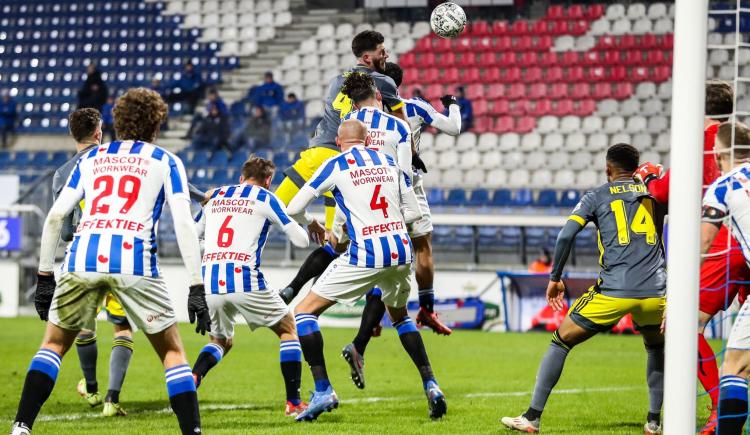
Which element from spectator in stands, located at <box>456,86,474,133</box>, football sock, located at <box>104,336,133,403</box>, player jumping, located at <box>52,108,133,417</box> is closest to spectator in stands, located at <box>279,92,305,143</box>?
spectator in stands, located at <box>456,86,474,133</box>

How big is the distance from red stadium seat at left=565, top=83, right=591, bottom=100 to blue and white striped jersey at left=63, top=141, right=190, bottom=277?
17747 millimetres

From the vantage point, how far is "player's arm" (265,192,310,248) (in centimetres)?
662

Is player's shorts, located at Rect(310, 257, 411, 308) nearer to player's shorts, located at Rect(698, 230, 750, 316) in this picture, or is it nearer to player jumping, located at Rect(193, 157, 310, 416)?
player jumping, located at Rect(193, 157, 310, 416)

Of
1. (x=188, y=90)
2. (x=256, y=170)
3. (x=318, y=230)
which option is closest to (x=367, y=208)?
(x=318, y=230)

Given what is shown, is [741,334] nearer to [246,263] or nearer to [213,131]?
[246,263]

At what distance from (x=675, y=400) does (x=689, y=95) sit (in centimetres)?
133

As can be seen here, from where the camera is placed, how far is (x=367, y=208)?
7.07 meters

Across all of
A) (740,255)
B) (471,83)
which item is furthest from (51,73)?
(740,255)

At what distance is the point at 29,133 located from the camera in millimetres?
23359

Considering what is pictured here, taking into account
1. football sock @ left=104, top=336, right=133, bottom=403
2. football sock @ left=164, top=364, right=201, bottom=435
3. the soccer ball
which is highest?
the soccer ball

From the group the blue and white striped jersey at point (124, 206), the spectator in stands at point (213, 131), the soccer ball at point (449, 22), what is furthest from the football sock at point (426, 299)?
the spectator in stands at point (213, 131)

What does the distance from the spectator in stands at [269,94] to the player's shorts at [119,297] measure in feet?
53.8

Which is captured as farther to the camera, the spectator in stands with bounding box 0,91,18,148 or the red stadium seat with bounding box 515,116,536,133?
the spectator in stands with bounding box 0,91,18,148

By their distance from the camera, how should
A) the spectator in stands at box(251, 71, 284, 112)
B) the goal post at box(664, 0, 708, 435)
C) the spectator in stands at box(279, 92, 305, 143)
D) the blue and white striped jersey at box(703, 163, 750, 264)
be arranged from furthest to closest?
the spectator in stands at box(251, 71, 284, 112) < the spectator in stands at box(279, 92, 305, 143) < the blue and white striped jersey at box(703, 163, 750, 264) < the goal post at box(664, 0, 708, 435)
